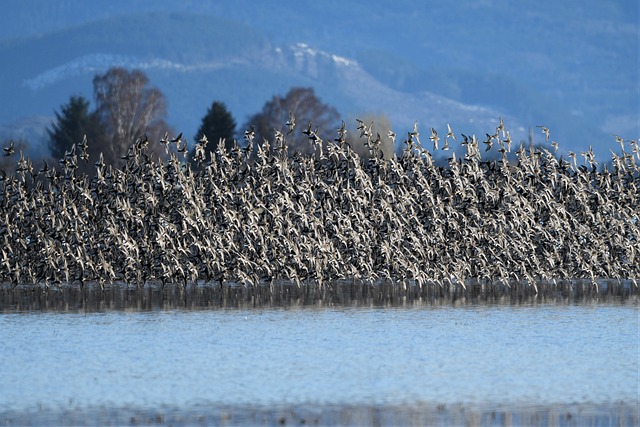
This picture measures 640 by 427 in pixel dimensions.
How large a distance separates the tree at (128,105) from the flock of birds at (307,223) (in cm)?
9211

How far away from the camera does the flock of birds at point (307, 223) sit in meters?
29.3

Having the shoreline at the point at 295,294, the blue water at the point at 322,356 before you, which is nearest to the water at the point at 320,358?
the blue water at the point at 322,356

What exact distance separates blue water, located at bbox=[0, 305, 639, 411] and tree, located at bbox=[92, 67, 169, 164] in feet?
323

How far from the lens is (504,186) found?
30438mm

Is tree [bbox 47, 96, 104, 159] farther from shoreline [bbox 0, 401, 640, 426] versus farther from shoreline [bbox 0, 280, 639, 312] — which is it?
shoreline [bbox 0, 401, 640, 426]

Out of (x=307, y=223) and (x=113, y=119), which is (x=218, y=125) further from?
(x=307, y=223)

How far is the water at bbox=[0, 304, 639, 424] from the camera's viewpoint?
16.3 metres

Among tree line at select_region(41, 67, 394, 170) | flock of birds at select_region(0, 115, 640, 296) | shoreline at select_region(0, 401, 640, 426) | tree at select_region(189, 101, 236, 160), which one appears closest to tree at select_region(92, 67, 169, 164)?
tree line at select_region(41, 67, 394, 170)

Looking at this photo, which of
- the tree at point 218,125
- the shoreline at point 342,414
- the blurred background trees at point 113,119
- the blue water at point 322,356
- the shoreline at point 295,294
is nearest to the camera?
the shoreline at point 342,414

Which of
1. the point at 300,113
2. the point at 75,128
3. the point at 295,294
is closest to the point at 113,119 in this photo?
the point at 75,128

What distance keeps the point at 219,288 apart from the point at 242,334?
24.8 feet

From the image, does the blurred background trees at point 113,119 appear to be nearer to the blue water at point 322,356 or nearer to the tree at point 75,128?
the tree at point 75,128

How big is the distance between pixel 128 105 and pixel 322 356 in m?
117

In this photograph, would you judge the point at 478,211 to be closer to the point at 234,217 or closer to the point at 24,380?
the point at 234,217
